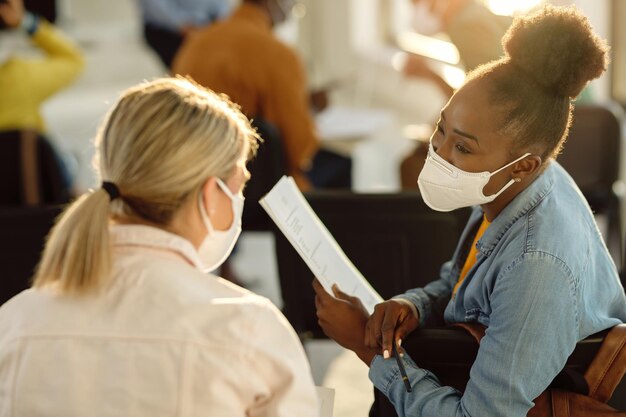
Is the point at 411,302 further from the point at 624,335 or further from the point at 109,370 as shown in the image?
the point at 109,370

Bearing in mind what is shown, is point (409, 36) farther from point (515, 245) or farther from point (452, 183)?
point (515, 245)

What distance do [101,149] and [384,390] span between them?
629 mm

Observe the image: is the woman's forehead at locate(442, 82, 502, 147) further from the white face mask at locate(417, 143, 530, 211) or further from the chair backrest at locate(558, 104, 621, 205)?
the chair backrest at locate(558, 104, 621, 205)

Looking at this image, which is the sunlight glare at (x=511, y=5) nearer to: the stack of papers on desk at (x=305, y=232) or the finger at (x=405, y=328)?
the stack of papers on desk at (x=305, y=232)

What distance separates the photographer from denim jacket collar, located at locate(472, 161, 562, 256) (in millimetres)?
1509

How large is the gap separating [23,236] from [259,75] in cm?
147

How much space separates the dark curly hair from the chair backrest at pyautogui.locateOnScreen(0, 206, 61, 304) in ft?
4.15

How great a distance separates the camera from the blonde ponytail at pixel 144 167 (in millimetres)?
1192

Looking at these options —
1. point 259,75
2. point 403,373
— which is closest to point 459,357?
point 403,373

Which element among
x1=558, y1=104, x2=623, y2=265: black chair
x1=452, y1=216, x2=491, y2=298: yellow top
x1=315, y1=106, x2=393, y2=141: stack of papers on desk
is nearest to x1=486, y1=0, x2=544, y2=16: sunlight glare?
x1=558, y1=104, x2=623, y2=265: black chair

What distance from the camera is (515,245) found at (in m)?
1.45

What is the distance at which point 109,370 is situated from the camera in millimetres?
1139

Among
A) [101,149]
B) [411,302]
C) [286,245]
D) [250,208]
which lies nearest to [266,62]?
[250,208]

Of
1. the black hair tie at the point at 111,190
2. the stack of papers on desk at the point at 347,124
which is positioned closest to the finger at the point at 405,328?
the black hair tie at the point at 111,190
